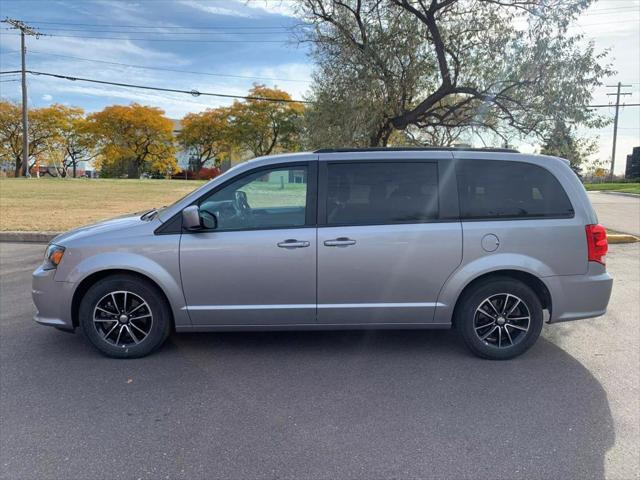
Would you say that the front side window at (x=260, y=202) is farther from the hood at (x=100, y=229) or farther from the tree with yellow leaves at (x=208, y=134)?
the tree with yellow leaves at (x=208, y=134)

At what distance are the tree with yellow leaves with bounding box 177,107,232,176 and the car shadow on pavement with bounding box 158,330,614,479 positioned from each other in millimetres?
54642

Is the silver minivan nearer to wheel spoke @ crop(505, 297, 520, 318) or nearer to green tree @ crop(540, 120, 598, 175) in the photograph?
wheel spoke @ crop(505, 297, 520, 318)

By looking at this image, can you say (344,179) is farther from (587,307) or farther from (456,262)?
(587,307)

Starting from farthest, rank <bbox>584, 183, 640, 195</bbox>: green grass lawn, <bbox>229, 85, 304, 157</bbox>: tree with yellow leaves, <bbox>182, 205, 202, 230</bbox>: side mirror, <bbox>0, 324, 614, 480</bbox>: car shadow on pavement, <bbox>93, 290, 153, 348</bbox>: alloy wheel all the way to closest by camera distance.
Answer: <bbox>229, 85, 304, 157</bbox>: tree with yellow leaves, <bbox>584, 183, 640, 195</bbox>: green grass lawn, <bbox>93, 290, 153, 348</bbox>: alloy wheel, <bbox>182, 205, 202, 230</bbox>: side mirror, <bbox>0, 324, 614, 480</bbox>: car shadow on pavement

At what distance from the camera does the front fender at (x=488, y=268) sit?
403 centimetres

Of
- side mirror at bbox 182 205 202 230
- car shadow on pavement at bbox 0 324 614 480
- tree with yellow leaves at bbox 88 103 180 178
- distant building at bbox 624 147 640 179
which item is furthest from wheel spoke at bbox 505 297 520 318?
tree with yellow leaves at bbox 88 103 180 178

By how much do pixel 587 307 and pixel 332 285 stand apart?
229 centimetres

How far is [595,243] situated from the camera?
4098 millimetres

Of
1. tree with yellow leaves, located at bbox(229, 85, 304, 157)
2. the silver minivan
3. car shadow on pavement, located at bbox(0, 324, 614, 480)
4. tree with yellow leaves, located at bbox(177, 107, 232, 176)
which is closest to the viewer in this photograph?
car shadow on pavement, located at bbox(0, 324, 614, 480)

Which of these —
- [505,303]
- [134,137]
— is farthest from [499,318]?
[134,137]

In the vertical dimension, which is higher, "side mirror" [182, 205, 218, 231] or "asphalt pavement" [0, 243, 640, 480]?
"side mirror" [182, 205, 218, 231]

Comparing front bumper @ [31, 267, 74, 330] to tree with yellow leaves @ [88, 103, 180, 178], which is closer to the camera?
front bumper @ [31, 267, 74, 330]

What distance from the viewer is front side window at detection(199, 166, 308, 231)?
406 centimetres

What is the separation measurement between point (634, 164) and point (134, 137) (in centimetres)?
5979
